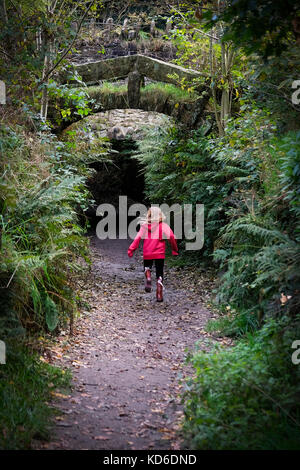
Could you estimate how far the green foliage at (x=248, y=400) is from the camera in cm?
326

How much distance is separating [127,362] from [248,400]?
2165mm

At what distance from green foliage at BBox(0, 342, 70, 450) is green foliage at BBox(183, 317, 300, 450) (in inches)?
51.5

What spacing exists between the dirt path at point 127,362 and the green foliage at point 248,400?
0.35 metres

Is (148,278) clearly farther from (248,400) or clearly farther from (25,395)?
(248,400)

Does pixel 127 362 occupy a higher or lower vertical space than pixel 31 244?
lower

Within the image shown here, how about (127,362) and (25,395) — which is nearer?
(25,395)

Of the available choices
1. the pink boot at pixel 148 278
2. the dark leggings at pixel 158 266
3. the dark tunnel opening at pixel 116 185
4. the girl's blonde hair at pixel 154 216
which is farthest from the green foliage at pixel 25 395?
the dark tunnel opening at pixel 116 185

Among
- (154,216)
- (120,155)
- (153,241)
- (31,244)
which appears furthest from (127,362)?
(120,155)

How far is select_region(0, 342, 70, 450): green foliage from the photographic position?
11.0ft

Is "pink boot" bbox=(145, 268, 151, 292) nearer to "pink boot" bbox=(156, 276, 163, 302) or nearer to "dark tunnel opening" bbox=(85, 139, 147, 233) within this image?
"pink boot" bbox=(156, 276, 163, 302)

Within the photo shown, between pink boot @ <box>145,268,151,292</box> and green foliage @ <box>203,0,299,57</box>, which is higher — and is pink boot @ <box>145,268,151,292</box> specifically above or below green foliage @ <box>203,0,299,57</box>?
below

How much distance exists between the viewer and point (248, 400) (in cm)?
359

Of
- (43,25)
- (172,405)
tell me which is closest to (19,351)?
(172,405)

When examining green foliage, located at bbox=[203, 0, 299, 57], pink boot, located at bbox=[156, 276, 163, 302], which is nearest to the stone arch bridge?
pink boot, located at bbox=[156, 276, 163, 302]
